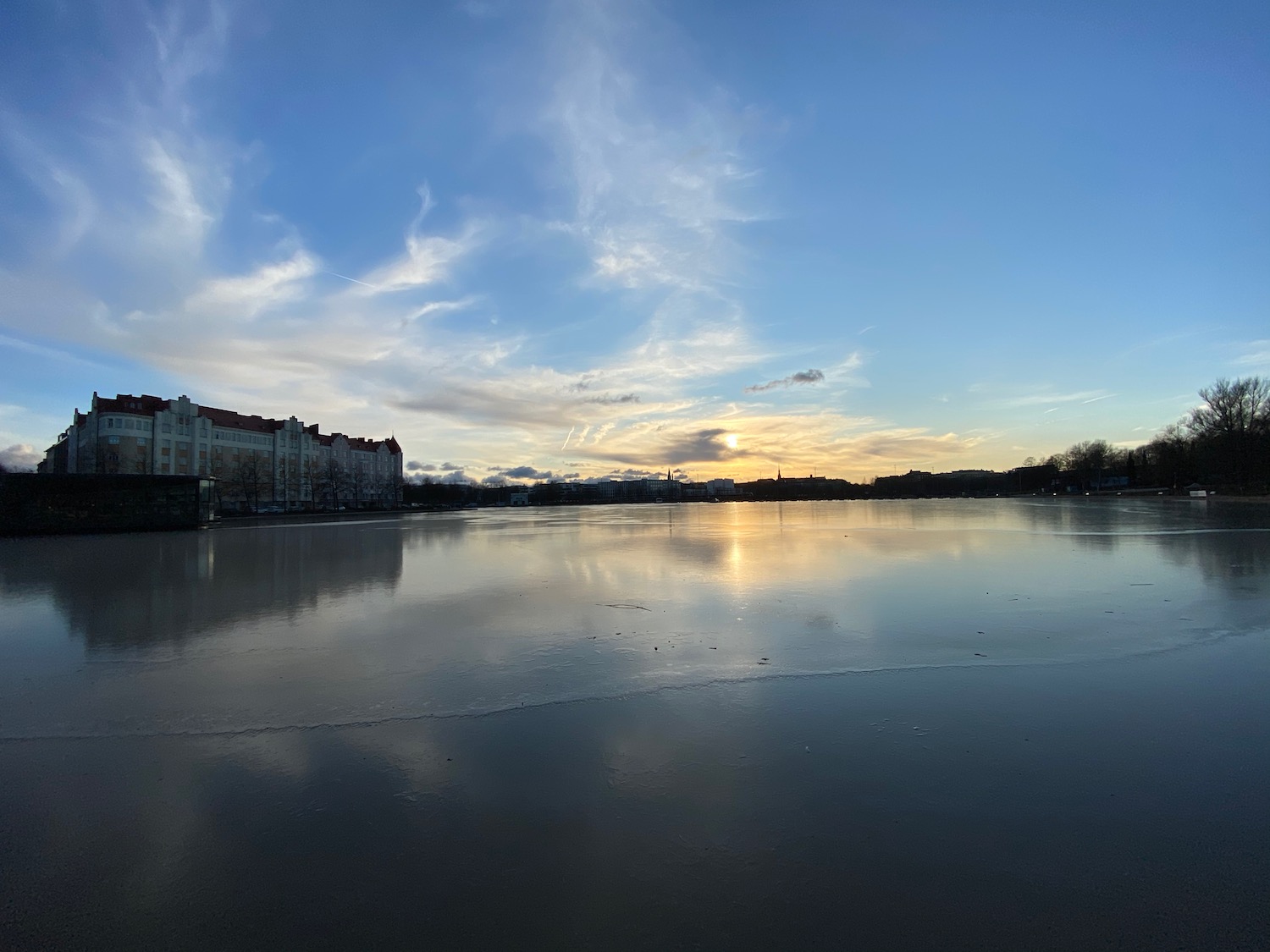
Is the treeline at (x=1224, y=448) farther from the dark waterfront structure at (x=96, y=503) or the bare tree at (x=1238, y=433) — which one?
the dark waterfront structure at (x=96, y=503)

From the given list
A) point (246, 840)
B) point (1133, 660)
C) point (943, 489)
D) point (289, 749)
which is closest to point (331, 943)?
point (246, 840)

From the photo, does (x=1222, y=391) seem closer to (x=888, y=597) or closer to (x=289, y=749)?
(x=888, y=597)

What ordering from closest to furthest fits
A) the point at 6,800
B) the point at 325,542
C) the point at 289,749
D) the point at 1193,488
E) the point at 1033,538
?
the point at 6,800 < the point at 289,749 < the point at 1033,538 < the point at 325,542 < the point at 1193,488

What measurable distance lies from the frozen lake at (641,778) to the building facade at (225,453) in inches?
2498

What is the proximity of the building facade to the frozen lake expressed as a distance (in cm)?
6346

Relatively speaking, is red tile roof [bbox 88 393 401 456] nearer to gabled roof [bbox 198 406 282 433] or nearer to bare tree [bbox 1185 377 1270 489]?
gabled roof [bbox 198 406 282 433]

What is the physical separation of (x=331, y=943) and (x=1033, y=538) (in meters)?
24.1

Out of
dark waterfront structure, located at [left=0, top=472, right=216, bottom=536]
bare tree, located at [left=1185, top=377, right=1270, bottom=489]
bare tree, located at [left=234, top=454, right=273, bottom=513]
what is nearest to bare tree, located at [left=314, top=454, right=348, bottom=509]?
bare tree, located at [left=234, top=454, right=273, bottom=513]

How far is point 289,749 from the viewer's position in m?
4.34

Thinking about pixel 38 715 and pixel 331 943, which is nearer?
pixel 331 943

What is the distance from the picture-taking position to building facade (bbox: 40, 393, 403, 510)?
63.5 meters

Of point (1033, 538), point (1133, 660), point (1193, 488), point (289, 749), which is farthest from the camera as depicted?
point (1193, 488)

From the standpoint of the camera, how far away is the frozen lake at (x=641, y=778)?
262cm

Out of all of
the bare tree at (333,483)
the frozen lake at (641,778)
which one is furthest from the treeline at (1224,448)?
the bare tree at (333,483)
